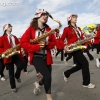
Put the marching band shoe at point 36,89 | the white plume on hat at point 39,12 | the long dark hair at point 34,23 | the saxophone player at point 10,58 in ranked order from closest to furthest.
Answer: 1. the white plume on hat at point 39,12
2. the long dark hair at point 34,23
3. the marching band shoe at point 36,89
4. the saxophone player at point 10,58

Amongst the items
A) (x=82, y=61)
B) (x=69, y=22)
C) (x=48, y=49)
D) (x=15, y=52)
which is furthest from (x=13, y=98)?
(x=69, y=22)

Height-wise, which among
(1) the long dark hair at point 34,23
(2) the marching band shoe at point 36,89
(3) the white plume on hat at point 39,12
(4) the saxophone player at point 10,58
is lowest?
(2) the marching band shoe at point 36,89

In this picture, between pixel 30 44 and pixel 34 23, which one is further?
pixel 34 23

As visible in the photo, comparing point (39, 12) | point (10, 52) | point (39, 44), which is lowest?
point (10, 52)

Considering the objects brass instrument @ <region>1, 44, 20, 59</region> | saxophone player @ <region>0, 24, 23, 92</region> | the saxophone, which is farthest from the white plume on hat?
saxophone player @ <region>0, 24, 23, 92</region>

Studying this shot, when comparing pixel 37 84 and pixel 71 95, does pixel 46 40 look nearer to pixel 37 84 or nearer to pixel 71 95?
pixel 37 84

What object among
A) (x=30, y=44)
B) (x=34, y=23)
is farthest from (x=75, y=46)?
(x=30, y=44)

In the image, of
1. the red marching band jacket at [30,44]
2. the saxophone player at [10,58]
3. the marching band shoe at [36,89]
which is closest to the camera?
the red marching band jacket at [30,44]

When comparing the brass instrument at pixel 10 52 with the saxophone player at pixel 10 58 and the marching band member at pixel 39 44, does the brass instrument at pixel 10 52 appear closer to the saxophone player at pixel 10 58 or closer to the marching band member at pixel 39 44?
the saxophone player at pixel 10 58

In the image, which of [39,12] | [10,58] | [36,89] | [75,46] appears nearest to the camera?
[39,12]

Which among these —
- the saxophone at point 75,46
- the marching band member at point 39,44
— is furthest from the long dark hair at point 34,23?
the saxophone at point 75,46

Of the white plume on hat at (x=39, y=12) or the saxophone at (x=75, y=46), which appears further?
the saxophone at (x=75, y=46)

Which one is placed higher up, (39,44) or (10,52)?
(39,44)

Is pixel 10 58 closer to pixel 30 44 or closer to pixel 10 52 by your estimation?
pixel 10 52
